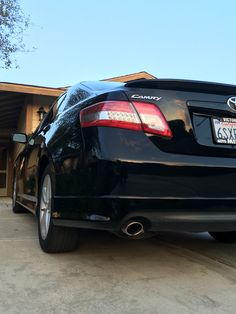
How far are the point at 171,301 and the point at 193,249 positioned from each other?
1.51 m

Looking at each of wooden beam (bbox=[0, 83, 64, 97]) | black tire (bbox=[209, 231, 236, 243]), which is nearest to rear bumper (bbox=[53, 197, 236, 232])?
black tire (bbox=[209, 231, 236, 243])

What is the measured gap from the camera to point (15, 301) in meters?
2.79

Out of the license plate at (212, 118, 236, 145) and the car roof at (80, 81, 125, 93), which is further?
the car roof at (80, 81, 125, 93)

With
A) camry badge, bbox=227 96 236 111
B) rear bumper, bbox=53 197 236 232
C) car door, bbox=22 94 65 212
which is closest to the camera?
rear bumper, bbox=53 197 236 232

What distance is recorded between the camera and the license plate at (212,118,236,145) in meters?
3.10

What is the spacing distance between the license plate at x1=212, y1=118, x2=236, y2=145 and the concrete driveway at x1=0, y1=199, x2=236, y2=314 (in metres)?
1.04

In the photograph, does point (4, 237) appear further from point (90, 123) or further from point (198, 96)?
→ point (198, 96)

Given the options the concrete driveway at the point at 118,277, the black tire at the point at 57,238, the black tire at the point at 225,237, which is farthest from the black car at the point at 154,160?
the black tire at the point at 225,237

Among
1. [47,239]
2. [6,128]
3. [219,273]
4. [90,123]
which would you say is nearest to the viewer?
[90,123]

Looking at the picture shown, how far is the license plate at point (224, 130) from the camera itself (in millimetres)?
3100

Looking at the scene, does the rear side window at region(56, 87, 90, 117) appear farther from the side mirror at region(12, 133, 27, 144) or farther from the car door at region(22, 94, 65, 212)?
the side mirror at region(12, 133, 27, 144)

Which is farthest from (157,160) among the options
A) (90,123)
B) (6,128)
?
(6,128)

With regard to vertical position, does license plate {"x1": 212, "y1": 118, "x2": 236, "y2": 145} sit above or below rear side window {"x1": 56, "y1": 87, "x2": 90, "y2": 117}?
below

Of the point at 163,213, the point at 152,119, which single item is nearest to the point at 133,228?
the point at 163,213
